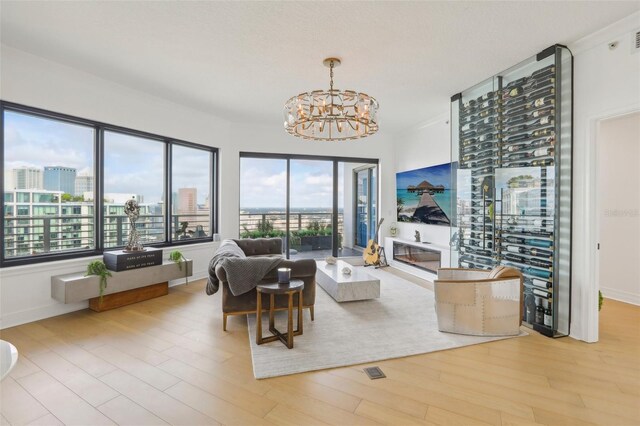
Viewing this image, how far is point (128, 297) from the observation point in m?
4.20

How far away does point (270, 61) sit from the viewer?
357cm

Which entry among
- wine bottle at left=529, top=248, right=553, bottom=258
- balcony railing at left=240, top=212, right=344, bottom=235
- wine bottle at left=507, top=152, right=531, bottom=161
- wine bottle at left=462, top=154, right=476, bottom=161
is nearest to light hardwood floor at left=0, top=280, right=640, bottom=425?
wine bottle at left=529, top=248, right=553, bottom=258

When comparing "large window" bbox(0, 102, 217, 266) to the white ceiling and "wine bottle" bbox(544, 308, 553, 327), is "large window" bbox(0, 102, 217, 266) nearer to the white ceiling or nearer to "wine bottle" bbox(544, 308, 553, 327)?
the white ceiling

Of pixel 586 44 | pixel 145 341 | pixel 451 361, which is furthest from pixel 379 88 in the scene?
pixel 145 341

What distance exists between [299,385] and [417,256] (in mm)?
4152

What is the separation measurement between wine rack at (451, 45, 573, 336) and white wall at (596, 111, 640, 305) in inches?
61.4

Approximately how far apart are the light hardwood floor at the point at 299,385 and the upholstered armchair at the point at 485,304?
8.3 inches

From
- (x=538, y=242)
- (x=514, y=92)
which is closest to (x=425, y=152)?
(x=514, y=92)

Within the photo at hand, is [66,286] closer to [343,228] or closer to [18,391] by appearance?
[18,391]

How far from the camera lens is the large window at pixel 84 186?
3564 millimetres

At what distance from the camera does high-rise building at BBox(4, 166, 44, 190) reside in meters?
3.48

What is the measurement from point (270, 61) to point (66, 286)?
11.3ft

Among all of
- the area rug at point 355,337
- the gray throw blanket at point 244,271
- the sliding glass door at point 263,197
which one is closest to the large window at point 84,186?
the sliding glass door at point 263,197

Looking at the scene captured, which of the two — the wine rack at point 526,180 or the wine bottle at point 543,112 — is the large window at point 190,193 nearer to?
the wine rack at point 526,180
